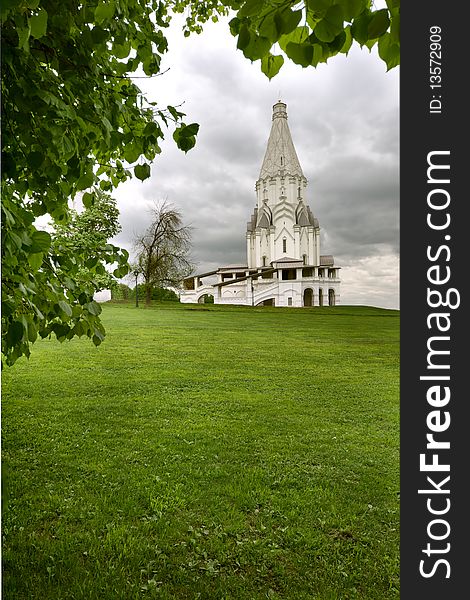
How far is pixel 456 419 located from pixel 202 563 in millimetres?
1000

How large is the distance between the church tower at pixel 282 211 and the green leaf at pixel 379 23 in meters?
6.00

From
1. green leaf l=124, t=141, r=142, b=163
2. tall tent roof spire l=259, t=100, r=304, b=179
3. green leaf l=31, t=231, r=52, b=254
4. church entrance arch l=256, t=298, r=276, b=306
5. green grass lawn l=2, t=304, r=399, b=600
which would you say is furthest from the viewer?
church entrance arch l=256, t=298, r=276, b=306

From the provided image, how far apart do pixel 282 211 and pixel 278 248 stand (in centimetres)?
67

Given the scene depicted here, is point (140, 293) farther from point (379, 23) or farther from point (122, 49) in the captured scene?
point (379, 23)

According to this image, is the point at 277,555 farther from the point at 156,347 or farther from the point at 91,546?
the point at 156,347

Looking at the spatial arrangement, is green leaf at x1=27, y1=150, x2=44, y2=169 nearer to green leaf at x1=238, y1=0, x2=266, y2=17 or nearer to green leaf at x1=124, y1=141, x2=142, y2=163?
green leaf at x1=124, y1=141, x2=142, y2=163

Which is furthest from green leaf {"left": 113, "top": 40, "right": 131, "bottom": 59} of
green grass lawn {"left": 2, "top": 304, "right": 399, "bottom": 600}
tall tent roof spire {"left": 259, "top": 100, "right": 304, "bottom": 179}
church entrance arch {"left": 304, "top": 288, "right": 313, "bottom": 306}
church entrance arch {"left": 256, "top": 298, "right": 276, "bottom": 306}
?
tall tent roof spire {"left": 259, "top": 100, "right": 304, "bottom": 179}

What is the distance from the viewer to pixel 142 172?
966 mm

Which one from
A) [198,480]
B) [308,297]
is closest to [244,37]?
[198,480]

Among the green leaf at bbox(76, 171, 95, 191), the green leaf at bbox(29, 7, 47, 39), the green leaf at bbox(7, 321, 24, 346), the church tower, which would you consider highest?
the church tower

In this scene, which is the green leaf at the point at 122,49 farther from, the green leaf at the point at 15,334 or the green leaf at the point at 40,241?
the green leaf at the point at 15,334

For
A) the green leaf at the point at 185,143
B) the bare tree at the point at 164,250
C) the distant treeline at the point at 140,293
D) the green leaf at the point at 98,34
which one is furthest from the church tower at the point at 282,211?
the green leaf at the point at 98,34

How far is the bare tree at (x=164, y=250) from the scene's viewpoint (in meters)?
5.65

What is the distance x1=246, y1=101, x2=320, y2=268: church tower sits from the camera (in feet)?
21.4
